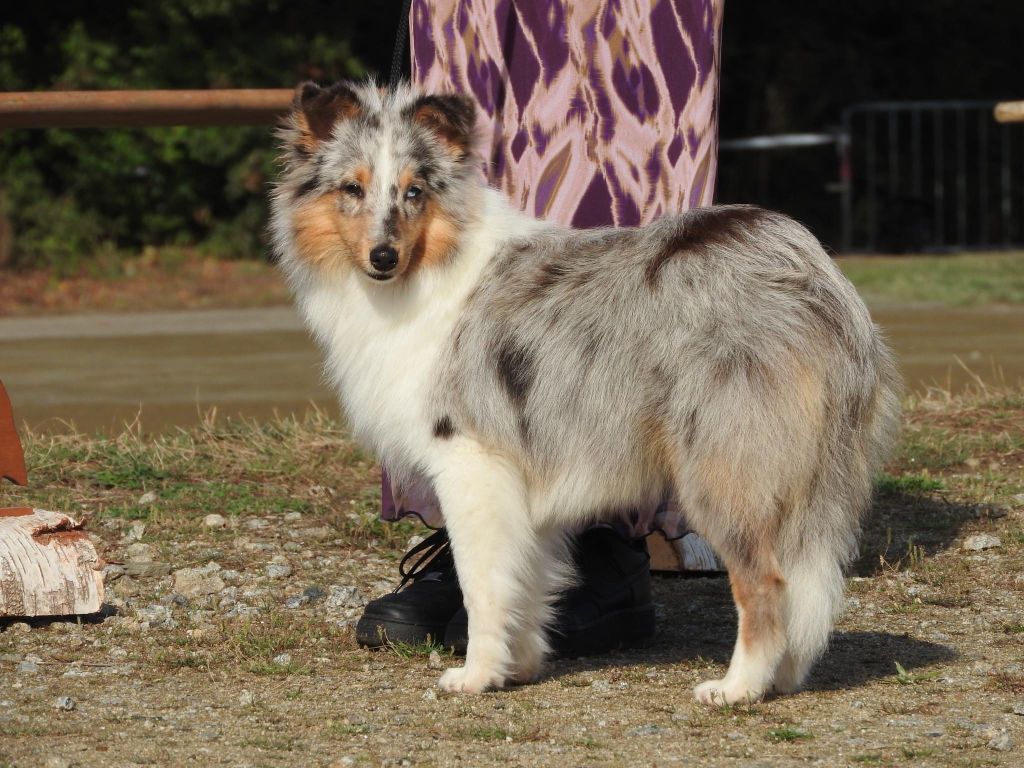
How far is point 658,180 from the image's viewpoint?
489 cm

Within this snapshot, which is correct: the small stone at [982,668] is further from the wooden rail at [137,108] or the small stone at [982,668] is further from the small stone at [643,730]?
the wooden rail at [137,108]

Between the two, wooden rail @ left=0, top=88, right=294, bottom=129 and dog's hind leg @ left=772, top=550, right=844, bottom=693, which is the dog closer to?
dog's hind leg @ left=772, top=550, right=844, bottom=693

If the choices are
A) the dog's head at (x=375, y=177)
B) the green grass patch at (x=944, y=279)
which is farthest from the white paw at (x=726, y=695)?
the green grass patch at (x=944, y=279)

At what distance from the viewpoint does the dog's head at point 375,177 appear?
4016 millimetres

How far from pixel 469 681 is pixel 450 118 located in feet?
5.09

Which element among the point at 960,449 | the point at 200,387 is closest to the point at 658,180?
the point at 960,449

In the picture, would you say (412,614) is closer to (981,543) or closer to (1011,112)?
(981,543)

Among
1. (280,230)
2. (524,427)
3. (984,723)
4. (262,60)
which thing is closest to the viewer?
(984,723)

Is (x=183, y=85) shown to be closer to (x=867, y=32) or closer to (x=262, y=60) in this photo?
A: (x=262, y=60)

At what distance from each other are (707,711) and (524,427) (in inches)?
33.8

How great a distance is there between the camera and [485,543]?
3.91 meters

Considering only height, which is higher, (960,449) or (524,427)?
(524,427)

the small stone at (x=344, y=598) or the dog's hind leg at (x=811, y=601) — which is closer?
the dog's hind leg at (x=811, y=601)

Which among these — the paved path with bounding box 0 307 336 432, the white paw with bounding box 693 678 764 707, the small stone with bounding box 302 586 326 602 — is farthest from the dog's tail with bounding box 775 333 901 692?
the paved path with bounding box 0 307 336 432
